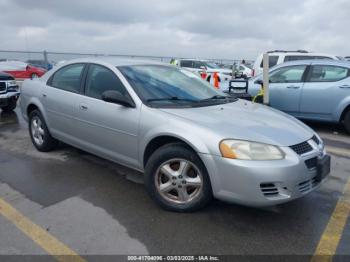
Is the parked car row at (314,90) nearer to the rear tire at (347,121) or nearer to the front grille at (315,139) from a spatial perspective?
the rear tire at (347,121)

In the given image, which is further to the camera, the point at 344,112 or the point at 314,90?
the point at 314,90

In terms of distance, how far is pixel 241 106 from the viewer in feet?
12.6

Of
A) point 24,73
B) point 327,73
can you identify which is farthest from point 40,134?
point 24,73

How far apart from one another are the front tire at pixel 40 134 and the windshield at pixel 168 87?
1.85m

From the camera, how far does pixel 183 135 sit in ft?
9.73

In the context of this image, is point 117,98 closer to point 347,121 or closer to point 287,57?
point 347,121

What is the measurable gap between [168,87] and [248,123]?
1.10 m

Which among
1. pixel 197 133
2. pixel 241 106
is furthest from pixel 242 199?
pixel 241 106

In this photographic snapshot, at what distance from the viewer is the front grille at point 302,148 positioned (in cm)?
286

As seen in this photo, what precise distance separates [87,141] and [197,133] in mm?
1754

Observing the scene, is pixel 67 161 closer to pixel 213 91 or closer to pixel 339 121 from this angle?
pixel 213 91

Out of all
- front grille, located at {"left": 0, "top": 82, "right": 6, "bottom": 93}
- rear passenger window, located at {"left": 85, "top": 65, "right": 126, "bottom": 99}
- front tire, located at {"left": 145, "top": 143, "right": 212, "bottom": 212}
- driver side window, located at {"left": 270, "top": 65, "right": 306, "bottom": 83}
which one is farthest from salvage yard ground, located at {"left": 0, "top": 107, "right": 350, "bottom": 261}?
front grille, located at {"left": 0, "top": 82, "right": 6, "bottom": 93}

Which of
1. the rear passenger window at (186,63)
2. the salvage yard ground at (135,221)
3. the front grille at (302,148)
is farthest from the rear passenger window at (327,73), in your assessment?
the rear passenger window at (186,63)

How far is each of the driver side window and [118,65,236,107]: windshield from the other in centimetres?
339
